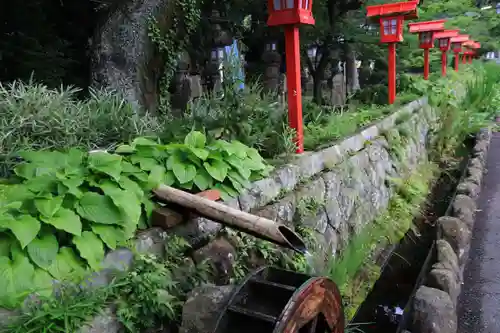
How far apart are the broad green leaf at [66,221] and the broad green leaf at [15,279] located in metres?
0.23

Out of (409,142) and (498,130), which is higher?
(409,142)

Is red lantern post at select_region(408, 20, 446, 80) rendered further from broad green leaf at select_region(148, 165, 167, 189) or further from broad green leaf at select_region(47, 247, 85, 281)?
broad green leaf at select_region(47, 247, 85, 281)

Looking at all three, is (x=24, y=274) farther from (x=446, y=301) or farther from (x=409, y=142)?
(x=409, y=142)

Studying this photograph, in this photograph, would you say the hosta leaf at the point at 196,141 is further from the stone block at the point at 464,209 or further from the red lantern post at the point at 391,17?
the red lantern post at the point at 391,17

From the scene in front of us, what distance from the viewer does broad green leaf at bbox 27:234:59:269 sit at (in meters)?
2.42

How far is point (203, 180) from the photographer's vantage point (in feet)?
11.5

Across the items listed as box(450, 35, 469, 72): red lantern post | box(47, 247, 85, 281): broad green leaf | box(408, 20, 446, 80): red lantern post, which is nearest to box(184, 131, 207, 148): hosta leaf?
box(47, 247, 85, 281): broad green leaf

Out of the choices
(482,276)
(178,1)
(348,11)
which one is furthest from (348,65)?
(482,276)

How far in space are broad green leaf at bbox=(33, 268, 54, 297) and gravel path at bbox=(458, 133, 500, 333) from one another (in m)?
3.30

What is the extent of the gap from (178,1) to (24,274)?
4577 mm

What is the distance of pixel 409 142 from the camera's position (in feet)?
27.7

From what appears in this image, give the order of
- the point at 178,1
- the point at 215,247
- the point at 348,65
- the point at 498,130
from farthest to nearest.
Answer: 1. the point at 348,65
2. the point at 498,130
3. the point at 178,1
4. the point at 215,247

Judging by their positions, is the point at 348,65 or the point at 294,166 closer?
the point at 294,166

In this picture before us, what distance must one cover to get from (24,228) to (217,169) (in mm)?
1513
